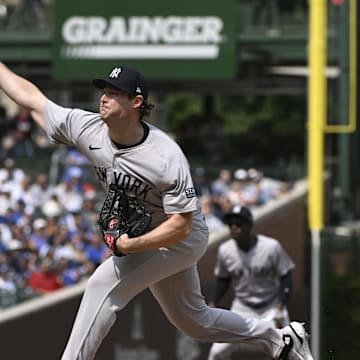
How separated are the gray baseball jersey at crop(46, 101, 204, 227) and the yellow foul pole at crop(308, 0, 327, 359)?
649 centimetres

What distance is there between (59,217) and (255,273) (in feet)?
19.4

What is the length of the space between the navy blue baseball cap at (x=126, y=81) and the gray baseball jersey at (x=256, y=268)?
157 inches

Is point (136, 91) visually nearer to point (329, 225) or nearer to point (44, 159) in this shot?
point (329, 225)

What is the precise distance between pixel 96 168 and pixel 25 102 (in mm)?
518

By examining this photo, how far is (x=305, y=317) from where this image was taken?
38.5 feet

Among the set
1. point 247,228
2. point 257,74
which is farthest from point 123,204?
point 257,74

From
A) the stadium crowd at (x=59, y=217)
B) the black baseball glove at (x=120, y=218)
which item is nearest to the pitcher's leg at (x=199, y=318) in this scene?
the black baseball glove at (x=120, y=218)

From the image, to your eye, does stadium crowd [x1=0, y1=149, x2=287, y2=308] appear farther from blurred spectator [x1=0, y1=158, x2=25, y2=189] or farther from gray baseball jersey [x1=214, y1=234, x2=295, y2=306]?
gray baseball jersey [x1=214, y1=234, x2=295, y2=306]

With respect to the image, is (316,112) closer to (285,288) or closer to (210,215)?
(210,215)

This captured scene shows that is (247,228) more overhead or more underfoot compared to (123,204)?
more underfoot

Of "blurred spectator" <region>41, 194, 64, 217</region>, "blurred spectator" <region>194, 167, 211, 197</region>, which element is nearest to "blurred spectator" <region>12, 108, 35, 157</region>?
"blurred spectator" <region>194, 167, 211, 197</region>

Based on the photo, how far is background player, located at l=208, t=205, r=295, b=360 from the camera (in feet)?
30.1

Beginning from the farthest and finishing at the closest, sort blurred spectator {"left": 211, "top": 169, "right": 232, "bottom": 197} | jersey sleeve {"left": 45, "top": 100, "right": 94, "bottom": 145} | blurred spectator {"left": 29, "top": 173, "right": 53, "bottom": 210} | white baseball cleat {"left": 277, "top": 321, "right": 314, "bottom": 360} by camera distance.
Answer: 1. blurred spectator {"left": 211, "top": 169, "right": 232, "bottom": 197}
2. blurred spectator {"left": 29, "top": 173, "right": 53, "bottom": 210}
3. white baseball cleat {"left": 277, "top": 321, "right": 314, "bottom": 360}
4. jersey sleeve {"left": 45, "top": 100, "right": 94, "bottom": 145}

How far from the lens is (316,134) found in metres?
12.1
